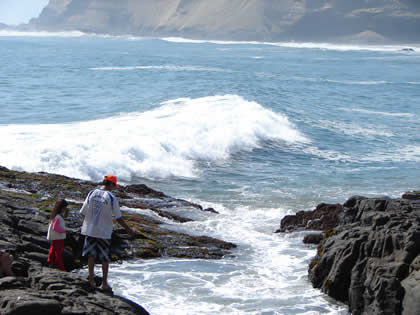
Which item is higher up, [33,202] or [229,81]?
[229,81]

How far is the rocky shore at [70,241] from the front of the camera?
635cm

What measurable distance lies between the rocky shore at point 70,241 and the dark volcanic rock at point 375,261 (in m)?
2.60

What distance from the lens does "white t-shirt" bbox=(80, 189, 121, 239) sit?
739 cm

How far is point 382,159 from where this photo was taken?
23.3 metres

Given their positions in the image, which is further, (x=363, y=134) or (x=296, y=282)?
(x=363, y=134)

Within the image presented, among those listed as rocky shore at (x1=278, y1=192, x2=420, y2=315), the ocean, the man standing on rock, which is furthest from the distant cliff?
the man standing on rock

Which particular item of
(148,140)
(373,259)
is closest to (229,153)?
(148,140)

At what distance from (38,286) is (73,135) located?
57.9 ft

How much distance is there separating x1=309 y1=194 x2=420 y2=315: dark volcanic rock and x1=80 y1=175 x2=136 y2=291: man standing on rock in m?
3.40

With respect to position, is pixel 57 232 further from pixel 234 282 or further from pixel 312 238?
pixel 312 238

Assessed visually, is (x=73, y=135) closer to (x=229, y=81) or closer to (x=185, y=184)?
(x=185, y=184)

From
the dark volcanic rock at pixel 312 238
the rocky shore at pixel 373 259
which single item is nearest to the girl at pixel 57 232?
the rocky shore at pixel 373 259

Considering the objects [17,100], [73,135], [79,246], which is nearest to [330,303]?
[79,246]

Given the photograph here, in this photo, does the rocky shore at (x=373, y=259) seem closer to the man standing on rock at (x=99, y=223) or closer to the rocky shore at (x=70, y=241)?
the rocky shore at (x=70, y=241)
